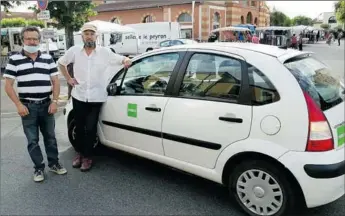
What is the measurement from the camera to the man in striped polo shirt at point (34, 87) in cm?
373

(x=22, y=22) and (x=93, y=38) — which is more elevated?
(x=22, y=22)

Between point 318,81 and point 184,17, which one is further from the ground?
point 184,17

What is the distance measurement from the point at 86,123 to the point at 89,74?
59 centimetres

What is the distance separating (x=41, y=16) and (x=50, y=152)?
16.5 ft

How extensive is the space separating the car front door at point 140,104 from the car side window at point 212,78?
20 centimetres

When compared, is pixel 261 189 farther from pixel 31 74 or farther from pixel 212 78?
pixel 31 74

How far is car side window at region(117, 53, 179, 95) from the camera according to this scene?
3.59 meters

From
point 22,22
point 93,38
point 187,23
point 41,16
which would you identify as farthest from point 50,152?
point 22,22

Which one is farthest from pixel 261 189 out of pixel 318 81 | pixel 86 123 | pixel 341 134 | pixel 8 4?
pixel 8 4

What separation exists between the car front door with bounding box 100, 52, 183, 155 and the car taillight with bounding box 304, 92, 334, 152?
1.36 m

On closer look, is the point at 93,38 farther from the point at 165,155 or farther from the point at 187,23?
the point at 187,23

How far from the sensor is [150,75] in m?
3.78

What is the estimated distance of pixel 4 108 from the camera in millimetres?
8594

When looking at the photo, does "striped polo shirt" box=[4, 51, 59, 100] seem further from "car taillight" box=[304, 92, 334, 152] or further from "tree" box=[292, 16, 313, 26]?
"tree" box=[292, 16, 313, 26]
